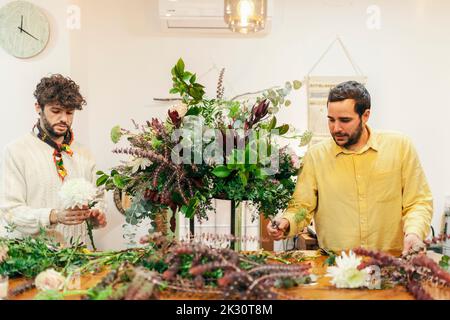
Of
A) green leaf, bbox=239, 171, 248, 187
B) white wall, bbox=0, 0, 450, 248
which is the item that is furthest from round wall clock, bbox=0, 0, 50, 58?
green leaf, bbox=239, 171, 248, 187

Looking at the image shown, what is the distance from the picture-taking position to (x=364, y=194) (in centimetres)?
202

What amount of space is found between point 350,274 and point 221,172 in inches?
19.8

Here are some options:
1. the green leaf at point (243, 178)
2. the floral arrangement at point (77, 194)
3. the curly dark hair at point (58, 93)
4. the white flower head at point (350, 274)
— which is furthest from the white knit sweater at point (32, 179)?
the white flower head at point (350, 274)

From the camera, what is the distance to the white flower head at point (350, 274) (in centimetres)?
114

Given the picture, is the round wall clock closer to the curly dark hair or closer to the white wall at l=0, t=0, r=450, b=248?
the white wall at l=0, t=0, r=450, b=248

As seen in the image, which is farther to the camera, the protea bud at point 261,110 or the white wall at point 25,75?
the white wall at point 25,75

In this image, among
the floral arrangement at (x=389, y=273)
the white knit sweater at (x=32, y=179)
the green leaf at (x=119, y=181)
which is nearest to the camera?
the floral arrangement at (x=389, y=273)

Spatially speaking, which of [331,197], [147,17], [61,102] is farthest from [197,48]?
[331,197]

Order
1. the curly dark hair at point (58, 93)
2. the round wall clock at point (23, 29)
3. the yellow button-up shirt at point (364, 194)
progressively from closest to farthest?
the yellow button-up shirt at point (364, 194), the curly dark hair at point (58, 93), the round wall clock at point (23, 29)

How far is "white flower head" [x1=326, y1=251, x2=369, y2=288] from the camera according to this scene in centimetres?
114

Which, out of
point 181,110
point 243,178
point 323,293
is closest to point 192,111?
point 181,110

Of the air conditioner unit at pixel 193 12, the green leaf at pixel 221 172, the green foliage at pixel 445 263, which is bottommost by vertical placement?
the green foliage at pixel 445 263

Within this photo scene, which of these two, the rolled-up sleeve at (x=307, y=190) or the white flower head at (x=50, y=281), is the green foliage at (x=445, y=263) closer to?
the rolled-up sleeve at (x=307, y=190)

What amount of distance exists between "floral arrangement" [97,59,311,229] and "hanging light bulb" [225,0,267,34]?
527mm
